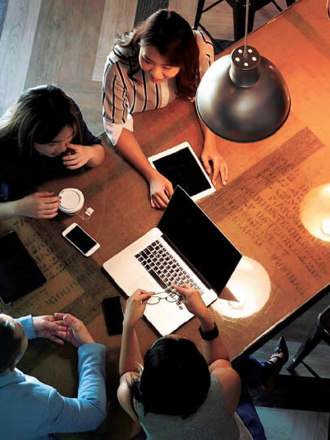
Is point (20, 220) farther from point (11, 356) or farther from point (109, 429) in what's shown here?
point (109, 429)

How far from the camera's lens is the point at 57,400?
1.75 metres

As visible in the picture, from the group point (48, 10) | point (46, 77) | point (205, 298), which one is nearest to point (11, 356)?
point (205, 298)

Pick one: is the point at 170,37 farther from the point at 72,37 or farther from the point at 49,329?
the point at 72,37

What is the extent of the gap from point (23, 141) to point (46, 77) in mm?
1564

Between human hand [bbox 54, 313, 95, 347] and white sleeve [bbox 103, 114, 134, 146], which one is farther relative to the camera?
white sleeve [bbox 103, 114, 134, 146]

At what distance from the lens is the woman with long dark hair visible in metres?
1.87

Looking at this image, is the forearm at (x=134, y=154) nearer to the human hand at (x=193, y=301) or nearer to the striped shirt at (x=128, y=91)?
the striped shirt at (x=128, y=91)

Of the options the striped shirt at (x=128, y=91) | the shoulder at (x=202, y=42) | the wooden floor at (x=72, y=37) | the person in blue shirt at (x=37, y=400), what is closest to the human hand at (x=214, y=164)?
the striped shirt at (x=128, y=91)

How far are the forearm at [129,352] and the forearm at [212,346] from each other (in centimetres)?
24

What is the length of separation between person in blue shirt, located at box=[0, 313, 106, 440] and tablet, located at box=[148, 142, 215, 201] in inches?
29.8

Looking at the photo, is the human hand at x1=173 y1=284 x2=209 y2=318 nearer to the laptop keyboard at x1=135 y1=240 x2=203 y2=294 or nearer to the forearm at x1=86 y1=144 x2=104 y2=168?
the laptop keyboard at x1=135 y1=240 x2=203 y2=294

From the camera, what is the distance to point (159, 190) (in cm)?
208

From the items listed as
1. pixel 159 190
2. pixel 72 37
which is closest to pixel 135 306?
pixel 159 190

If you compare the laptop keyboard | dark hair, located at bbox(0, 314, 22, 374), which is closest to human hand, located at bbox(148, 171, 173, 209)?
the laptop keyboard
